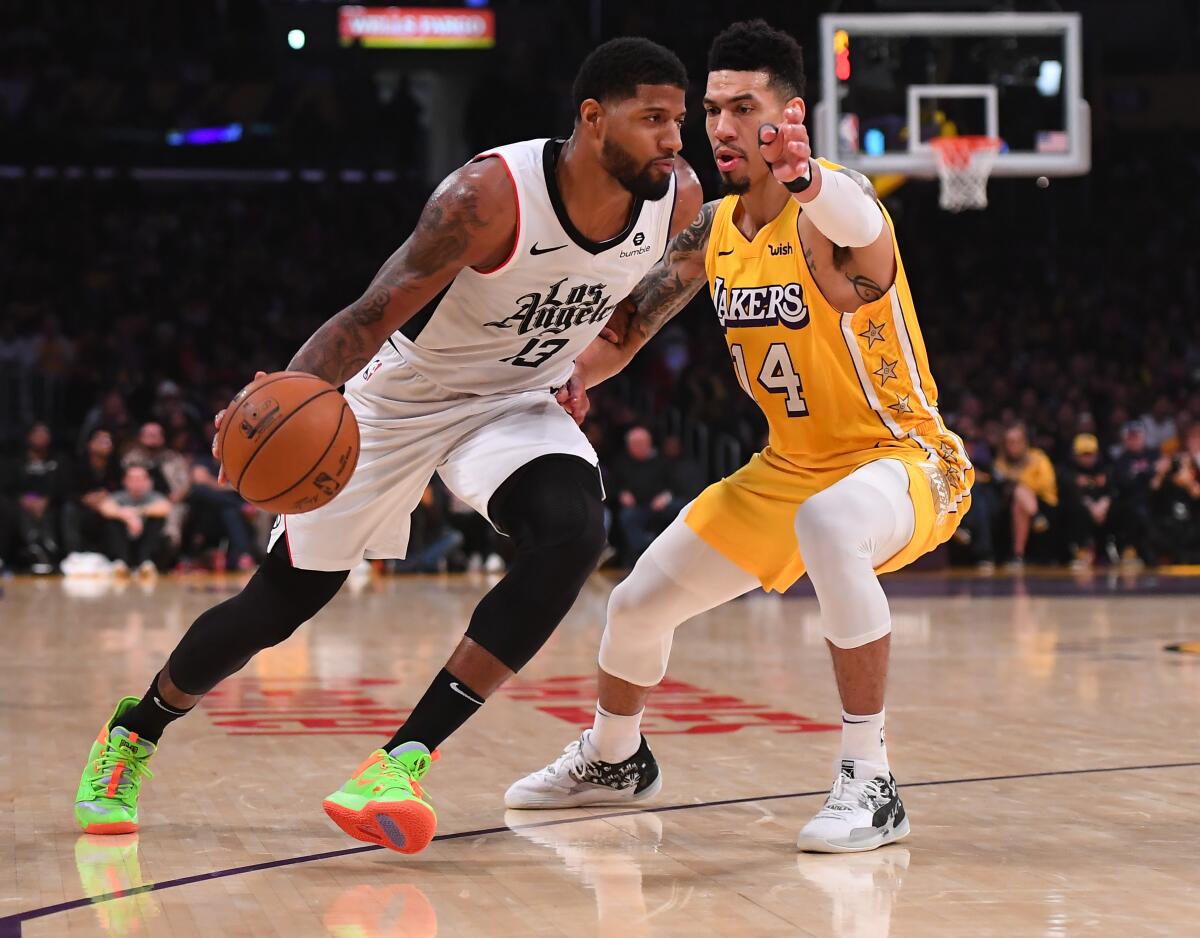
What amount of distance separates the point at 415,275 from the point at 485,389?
543 millimetres

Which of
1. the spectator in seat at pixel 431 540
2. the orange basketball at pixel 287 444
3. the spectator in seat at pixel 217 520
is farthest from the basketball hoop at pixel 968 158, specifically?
the orange basketball at pixel 287 444

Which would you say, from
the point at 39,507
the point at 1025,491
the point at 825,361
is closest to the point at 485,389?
the point at 825,361

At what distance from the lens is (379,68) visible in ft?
75.2

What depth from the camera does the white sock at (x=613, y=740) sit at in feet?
15.8

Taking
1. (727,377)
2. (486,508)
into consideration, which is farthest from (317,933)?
(727,377)

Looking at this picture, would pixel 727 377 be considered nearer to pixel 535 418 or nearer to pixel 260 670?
pixel 260 670

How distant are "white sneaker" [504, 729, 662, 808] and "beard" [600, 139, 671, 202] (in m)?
1.54

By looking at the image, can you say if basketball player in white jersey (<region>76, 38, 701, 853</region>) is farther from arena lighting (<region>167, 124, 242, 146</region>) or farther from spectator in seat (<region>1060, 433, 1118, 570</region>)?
arena lighting (<region>167, 124, 242, 146</region>)

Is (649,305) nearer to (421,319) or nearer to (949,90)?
(421,319)

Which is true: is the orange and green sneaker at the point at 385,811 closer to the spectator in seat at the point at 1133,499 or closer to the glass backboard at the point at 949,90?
the glass backboard at the point at 949,90

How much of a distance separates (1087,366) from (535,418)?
17.1 metres

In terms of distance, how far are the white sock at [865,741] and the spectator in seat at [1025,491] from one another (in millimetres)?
11991

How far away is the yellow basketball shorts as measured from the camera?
456 centimetres

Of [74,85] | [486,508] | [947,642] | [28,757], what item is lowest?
[947,642]
